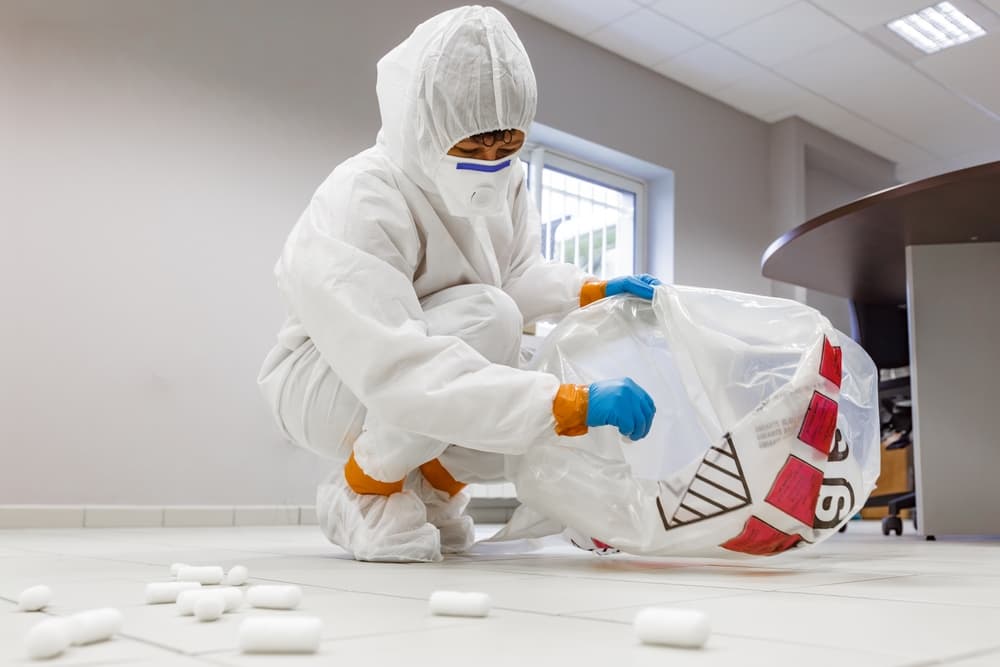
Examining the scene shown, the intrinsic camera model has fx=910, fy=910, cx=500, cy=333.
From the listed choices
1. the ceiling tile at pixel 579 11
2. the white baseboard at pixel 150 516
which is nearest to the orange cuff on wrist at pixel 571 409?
the white baseboard at pixel 150 516

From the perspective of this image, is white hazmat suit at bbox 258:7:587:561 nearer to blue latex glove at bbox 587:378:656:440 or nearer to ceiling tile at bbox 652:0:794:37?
blue latex glove at bbox 587:378:656:440

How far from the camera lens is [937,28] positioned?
161 inches

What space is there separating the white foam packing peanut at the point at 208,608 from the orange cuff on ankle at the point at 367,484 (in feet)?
2.18

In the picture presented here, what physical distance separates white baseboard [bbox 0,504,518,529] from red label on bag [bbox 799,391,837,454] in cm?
188

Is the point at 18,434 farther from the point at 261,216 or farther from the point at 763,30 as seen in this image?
the point at 763,30

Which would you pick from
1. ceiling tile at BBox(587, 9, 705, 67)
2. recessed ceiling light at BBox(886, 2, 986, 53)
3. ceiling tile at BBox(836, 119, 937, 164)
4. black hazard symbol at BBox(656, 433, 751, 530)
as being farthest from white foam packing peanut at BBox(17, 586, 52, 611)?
ceiling tile at BBox(836, 119, 937, 164)

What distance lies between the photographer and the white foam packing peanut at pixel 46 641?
547 millimetres

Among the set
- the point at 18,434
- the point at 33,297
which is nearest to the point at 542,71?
the point at 33,297

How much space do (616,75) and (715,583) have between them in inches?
143

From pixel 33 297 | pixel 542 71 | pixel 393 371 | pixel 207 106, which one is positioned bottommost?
pixel 393 371

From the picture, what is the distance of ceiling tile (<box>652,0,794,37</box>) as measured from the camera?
3811 millimetres

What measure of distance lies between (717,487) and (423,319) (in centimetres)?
47

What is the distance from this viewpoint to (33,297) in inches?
102

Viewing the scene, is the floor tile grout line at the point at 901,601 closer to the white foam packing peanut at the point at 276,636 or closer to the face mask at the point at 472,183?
the white foam packing peanut at the point at 276,636
